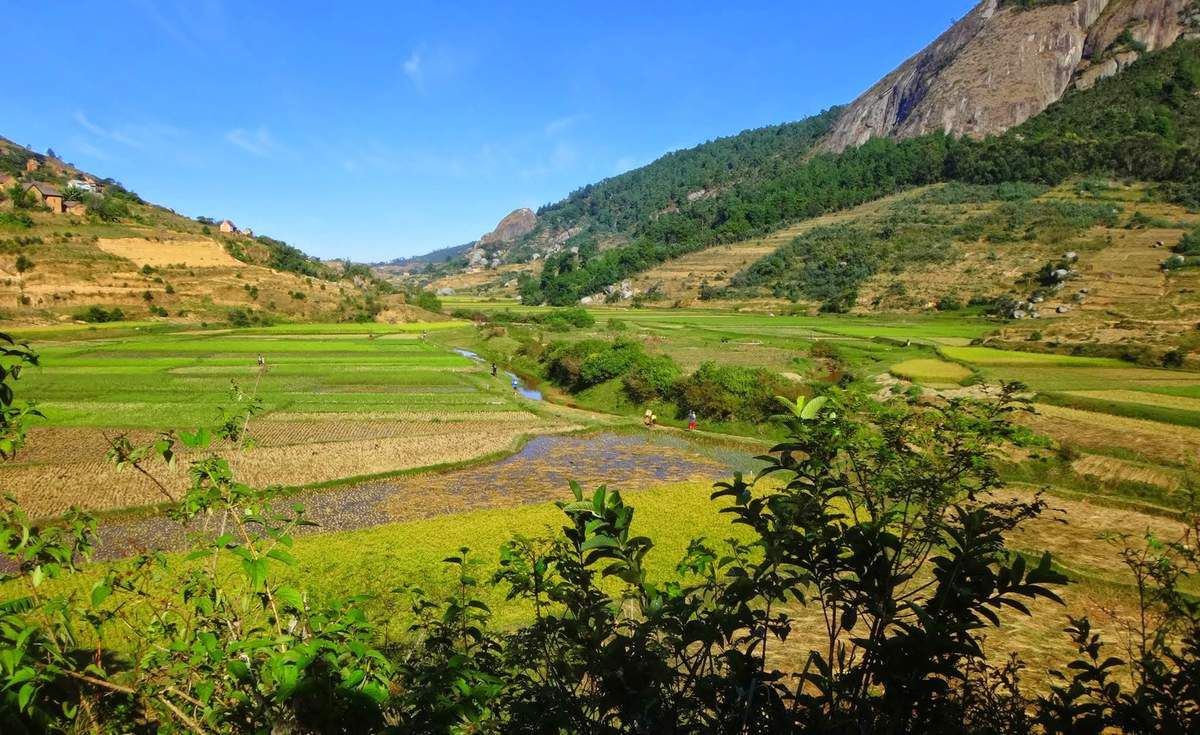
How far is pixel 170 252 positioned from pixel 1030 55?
191 metres

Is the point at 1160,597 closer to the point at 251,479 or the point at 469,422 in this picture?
the point at 251,479

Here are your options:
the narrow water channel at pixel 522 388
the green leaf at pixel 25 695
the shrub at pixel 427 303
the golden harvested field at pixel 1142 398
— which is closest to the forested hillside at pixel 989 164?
the shrub at pixel 427 303

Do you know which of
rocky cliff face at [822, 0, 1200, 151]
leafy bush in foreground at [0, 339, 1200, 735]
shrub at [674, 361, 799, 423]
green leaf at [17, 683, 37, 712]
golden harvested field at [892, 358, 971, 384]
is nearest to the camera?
green leaf at [17, 683, 37, 712]

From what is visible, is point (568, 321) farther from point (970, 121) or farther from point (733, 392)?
point (970, 121)

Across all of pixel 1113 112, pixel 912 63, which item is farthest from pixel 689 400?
pixel 912 63

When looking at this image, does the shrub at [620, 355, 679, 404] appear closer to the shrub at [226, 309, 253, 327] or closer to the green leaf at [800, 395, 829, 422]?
the green leaf at [800, 395, 829, 422]

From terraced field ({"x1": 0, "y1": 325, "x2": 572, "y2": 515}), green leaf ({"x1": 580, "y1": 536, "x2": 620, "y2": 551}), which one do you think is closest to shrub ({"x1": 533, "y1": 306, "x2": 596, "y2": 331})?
terraced field ({"x1": 0, "y1": 325, "x2": 572, "y2": 515})

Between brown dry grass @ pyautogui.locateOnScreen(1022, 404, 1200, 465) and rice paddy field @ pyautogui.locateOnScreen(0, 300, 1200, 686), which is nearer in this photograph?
rice paddy field @ pyautogui.locateOnScreen(0, 300, 1200, 686)

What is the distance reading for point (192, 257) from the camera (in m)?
82.0

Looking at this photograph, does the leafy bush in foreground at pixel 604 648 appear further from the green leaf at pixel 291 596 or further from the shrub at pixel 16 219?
the shrub at pixel 16 219

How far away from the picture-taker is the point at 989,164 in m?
113

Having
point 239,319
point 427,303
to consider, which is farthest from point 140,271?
point 427,303

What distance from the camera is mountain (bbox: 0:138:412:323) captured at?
6450cm

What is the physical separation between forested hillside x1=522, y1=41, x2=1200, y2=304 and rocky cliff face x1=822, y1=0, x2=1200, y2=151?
324 inches
